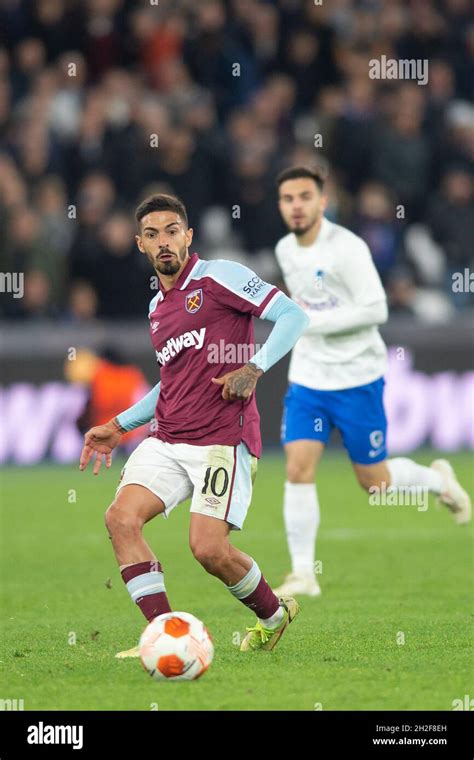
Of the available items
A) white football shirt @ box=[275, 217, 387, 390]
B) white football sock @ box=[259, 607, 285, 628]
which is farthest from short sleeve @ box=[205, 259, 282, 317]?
white football shirt @ box=[275, 217, 387, 390]

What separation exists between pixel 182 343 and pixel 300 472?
250 cm

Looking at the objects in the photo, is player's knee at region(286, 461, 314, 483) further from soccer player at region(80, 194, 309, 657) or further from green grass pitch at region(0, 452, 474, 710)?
soccer player at region(80, 194, 309, 657)

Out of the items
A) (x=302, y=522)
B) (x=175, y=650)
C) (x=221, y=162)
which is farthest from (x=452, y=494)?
(x=221, y=162)

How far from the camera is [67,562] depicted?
11.0 meters

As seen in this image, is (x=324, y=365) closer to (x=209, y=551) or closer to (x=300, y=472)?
(x=300, y=472)

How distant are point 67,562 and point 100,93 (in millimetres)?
8924

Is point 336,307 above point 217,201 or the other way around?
the other way around

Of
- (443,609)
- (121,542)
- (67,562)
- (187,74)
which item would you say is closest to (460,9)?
(187,74)

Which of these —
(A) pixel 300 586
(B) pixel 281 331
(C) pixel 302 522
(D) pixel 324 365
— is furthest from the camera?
(D) pixel 324 365

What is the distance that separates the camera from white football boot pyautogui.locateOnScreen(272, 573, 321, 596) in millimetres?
9211

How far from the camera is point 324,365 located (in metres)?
9.50

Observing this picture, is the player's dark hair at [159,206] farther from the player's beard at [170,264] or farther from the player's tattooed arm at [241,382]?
the player's tattooed arm at [241,382]

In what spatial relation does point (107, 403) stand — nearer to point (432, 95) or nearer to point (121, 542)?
point (432, 95)
